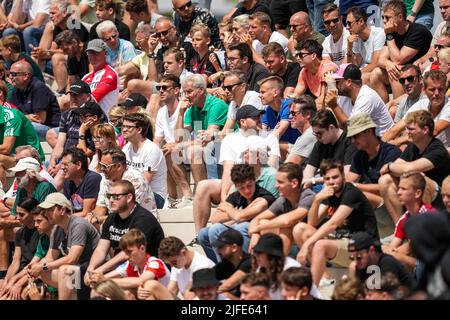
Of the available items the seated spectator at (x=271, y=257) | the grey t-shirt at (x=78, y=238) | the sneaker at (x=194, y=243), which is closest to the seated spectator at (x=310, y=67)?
the sneaker at (x=194, y=243)

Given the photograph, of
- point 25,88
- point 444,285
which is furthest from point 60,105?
point 444,285

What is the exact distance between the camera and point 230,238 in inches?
437

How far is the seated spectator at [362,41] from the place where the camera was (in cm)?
1491

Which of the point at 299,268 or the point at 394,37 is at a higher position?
the point at 394,37

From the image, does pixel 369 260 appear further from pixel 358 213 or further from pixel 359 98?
pixel 359 98

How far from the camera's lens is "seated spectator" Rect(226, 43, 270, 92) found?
14812mm

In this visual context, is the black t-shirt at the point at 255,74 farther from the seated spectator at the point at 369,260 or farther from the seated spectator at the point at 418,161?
the seated spectator at the point at 369,260

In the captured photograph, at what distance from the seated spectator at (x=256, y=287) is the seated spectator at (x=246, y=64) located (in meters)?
5.09

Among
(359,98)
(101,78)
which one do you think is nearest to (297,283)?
(359,98)

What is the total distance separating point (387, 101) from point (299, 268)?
5056 mm

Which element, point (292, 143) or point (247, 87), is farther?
point (247, 87)

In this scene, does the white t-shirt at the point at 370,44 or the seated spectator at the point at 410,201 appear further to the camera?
the white t-shirt at the point at 370,44

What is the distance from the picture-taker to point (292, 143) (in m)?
13.6
